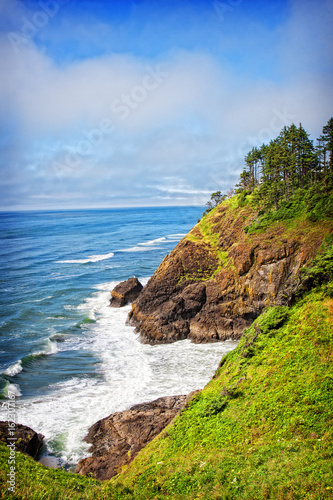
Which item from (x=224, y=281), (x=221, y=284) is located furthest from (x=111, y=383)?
(x=224, y=281)

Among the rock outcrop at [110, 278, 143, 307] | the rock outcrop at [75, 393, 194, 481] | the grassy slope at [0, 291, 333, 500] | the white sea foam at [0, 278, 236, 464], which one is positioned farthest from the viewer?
the rock outcrop at [110, 278, 143, 307]

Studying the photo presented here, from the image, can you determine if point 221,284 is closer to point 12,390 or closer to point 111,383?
point 111,383

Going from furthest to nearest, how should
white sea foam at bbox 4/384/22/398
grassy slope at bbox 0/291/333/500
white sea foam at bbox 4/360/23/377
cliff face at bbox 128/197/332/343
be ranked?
1. cliff face at bbox 128/197/332/343
2. white sea foam at bbox 4/360/23/377
3. white sea foam at bbox 4/384/22/398
4. grassy slope at bbox 0/291/333/500

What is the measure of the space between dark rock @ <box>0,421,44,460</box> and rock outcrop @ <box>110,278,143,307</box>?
28.5 meters

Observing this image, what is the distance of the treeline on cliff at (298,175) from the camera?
35.9 m

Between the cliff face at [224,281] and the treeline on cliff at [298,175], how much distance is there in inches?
113

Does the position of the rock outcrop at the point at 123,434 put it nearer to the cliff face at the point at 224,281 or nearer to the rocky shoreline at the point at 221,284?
the rocky shoreline at the point at 221,284

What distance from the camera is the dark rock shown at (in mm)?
17562

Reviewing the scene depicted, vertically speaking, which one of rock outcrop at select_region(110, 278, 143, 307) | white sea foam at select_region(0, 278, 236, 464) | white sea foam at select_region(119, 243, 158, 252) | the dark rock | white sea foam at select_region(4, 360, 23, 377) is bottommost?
white sea foam at select_region(0, 278, 236, 464)

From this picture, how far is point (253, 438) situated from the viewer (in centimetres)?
1323

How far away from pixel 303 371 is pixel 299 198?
28.1 meters

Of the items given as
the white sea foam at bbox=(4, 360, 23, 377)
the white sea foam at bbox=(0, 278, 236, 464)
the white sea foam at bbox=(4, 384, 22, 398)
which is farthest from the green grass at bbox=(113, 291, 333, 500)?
the white sea foam at bbox=(4, 360, 23, 377)

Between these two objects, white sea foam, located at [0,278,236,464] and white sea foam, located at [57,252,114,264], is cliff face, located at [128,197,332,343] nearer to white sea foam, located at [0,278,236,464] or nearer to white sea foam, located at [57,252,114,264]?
white sea foam, located at [0,278,236,464]

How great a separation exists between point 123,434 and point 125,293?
2919cm
